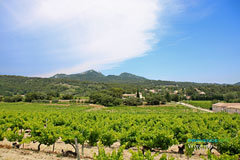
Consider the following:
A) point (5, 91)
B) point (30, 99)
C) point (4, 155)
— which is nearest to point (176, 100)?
point (30, 99)

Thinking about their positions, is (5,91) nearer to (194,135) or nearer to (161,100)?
(161,100)

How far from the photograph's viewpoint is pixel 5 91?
8312 centimetres

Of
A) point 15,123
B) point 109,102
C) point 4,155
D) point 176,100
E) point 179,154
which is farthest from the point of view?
point 176,100

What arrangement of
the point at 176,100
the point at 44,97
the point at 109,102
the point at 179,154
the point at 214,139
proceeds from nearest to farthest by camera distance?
the point at 214,139
the point at 179,154
the point at 109,102
the point at 44,97
the point at 176,100

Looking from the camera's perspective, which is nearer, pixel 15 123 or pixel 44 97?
pixel 15 123

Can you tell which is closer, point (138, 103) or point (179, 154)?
point (179, 154)

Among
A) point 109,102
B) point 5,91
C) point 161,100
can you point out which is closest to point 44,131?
point 109,102

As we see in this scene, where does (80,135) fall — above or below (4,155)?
above

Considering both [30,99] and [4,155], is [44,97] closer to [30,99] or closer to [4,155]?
[30,99]

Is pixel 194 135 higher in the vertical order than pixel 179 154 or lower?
higher

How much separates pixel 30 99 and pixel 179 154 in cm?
6786

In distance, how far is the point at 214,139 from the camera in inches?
395

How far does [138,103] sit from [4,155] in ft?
181

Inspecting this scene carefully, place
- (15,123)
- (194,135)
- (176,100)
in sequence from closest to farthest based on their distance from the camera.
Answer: (194,135) < (15,123) < (176,100)
